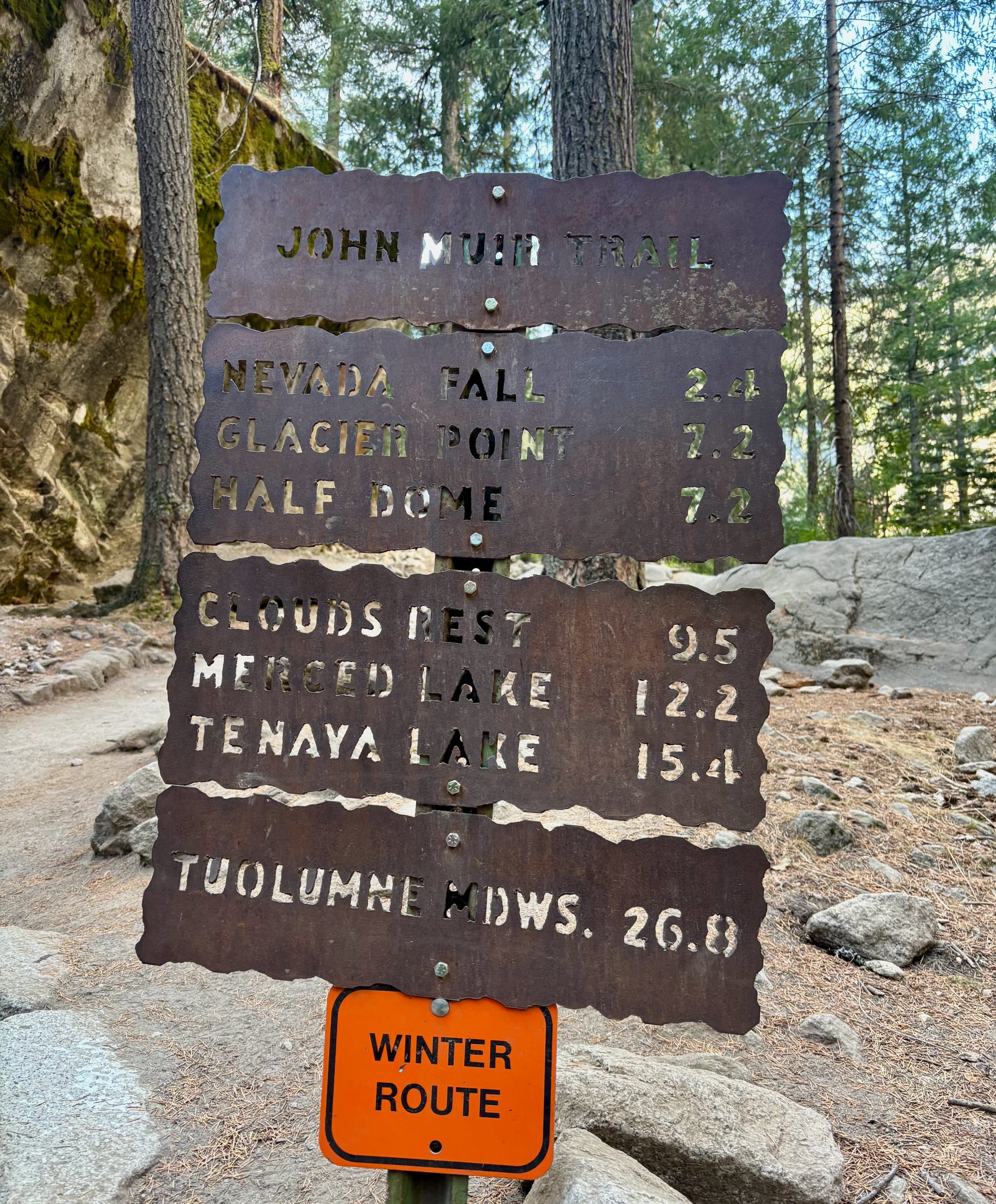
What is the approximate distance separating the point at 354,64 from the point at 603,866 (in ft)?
48.2

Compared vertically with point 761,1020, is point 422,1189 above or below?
above

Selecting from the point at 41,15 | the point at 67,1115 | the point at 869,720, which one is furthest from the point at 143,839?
the point at 41,15

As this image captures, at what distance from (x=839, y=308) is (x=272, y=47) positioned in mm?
8415

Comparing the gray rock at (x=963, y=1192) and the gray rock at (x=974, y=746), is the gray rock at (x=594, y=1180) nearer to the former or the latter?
the gray rock at (x=963, y=1192)

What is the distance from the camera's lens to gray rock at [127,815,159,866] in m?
3.81

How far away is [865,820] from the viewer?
4.01m

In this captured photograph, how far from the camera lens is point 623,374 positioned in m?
1.57

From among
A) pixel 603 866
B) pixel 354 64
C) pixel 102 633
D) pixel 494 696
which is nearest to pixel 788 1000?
pixel 603 866

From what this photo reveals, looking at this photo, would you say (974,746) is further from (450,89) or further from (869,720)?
(450,89)

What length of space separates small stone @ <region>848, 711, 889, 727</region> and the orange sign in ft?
14.8

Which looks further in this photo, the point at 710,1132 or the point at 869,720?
the point at 869,720

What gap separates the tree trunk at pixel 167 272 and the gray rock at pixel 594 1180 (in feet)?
23.4

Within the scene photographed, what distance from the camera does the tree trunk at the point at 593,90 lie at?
14.5 feet

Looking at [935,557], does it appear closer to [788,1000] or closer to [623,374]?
[788,1000]
